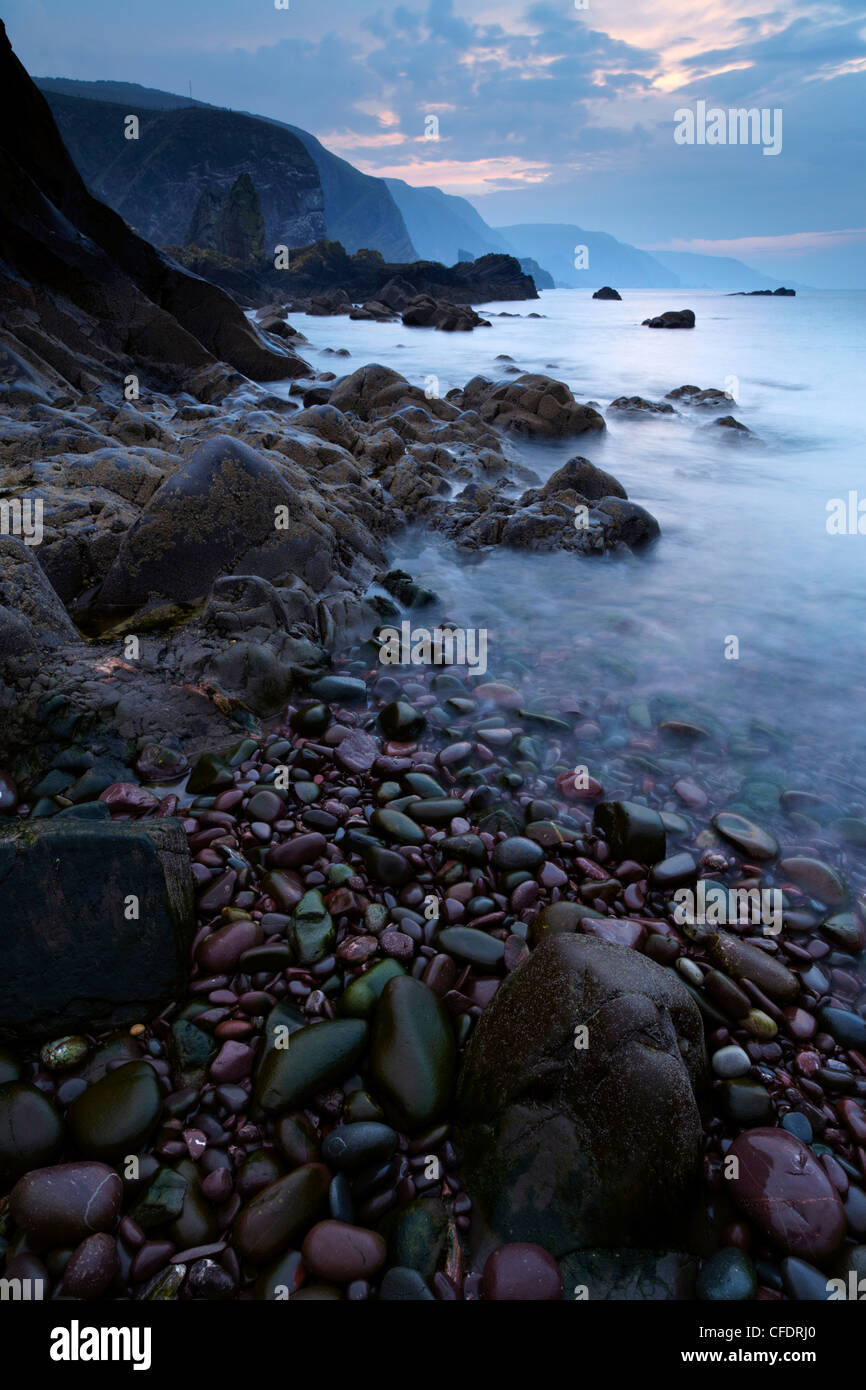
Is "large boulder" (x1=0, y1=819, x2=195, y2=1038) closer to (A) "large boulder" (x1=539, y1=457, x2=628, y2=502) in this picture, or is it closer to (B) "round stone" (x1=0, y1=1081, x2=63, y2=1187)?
(B) "round stone" (x1=0, y1=1081, x2=63, y2=1187)

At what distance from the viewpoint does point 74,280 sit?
1367 centimetres

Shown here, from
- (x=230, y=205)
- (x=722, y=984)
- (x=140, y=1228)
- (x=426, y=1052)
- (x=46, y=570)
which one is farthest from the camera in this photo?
(x=230, y=205)

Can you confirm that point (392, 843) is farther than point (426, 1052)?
Yes

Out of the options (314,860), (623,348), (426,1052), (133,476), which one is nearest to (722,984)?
(426,1052)

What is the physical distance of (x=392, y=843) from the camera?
3535 mm

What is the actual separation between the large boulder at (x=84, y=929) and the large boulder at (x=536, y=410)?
1329cm

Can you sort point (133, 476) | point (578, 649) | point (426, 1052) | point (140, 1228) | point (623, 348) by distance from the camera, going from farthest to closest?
1. point (623, 348)
2. point (133, 476)
3. point (578, 649)
4. point (426, 1052)
5. point (140, 1228)

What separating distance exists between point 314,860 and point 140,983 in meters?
0.98

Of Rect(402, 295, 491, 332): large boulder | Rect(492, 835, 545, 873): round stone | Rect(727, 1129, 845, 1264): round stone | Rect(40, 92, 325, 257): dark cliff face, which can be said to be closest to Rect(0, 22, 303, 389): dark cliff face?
Rect(492, 835, 545, 873): round stone

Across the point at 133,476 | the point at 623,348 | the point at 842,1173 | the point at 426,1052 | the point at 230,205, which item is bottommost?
the point at 842,1173

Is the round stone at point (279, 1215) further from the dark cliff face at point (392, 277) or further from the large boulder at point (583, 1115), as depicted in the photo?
the dark cliff face at point (392, 277)
